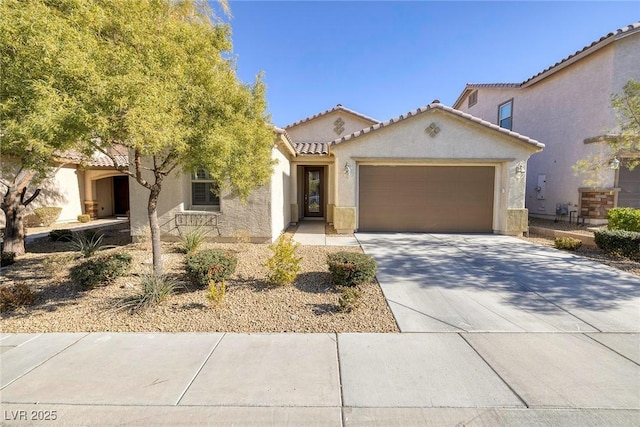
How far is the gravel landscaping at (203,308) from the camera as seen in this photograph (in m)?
4.30

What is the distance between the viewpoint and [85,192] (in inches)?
640

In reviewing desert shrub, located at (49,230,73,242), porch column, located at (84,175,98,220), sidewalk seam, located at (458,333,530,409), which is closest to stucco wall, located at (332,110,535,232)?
sidewalk seam, located at (458,333,530,409)

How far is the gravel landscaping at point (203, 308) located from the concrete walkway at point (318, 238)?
2784 mm

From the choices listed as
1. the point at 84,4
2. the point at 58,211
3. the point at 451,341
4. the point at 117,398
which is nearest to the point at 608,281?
the point at 451,341

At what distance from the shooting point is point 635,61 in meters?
11.4

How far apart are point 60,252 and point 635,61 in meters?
21.1

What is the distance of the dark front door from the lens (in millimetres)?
18516

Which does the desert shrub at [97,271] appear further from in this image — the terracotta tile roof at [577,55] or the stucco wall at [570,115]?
the terracotta tile roof at [577,55]

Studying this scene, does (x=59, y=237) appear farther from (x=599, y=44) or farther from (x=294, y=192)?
(x=599, y=44)

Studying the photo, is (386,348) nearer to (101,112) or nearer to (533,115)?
(101,112)

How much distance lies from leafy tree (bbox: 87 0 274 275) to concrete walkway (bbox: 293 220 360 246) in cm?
408

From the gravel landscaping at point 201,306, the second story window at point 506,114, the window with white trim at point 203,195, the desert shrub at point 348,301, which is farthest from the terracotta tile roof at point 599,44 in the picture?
the window with white trim at point 203,195

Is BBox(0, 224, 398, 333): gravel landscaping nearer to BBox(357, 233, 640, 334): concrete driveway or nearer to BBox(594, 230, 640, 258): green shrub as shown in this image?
BBox(357, 233, 640, 334): concrete driveway

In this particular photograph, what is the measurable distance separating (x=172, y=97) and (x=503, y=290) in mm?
6653
